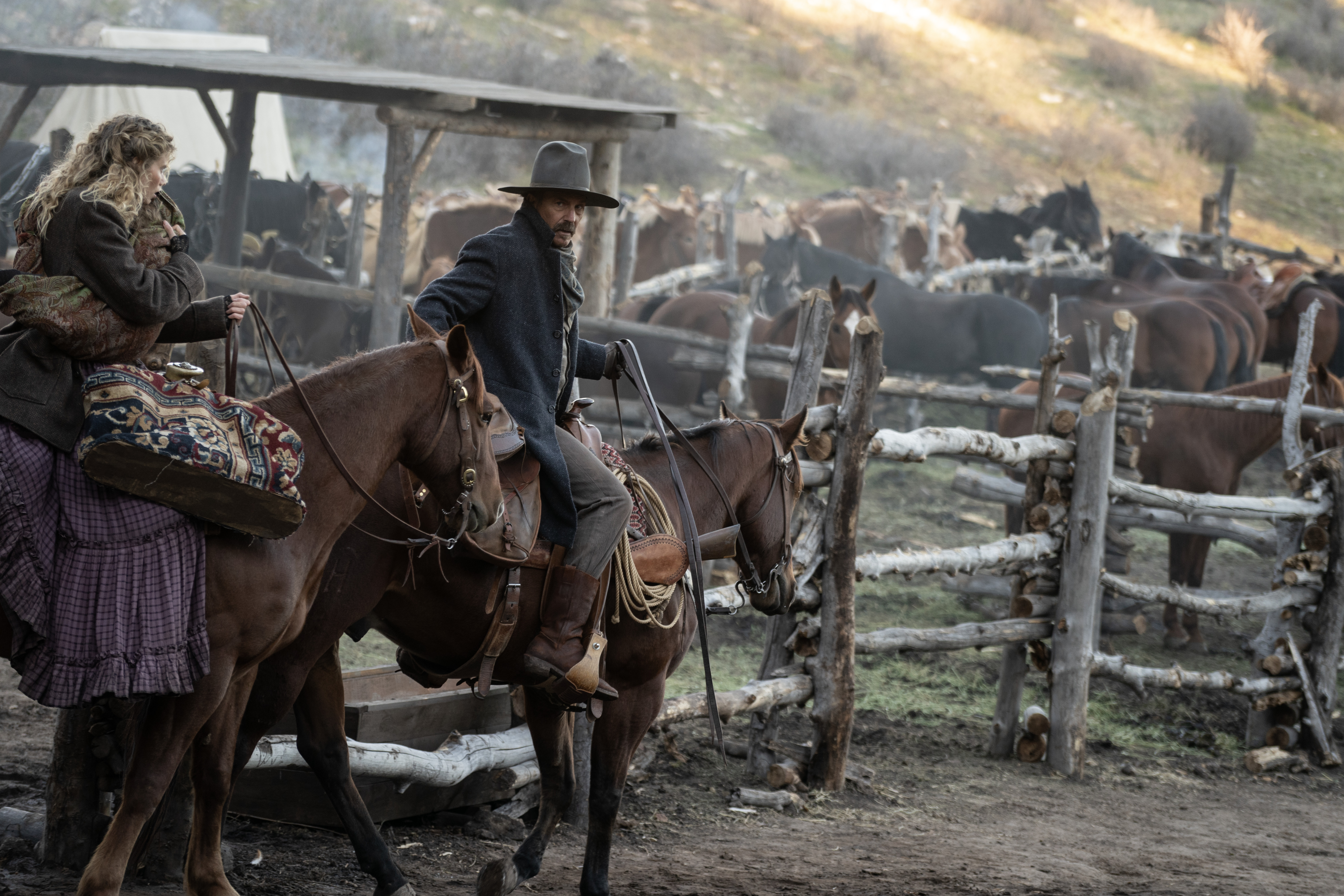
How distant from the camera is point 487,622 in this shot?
370cm

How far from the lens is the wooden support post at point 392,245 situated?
9594 millimetres

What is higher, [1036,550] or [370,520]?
[370,520]

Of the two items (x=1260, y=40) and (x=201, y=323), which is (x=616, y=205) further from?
(x=1260, y=40)

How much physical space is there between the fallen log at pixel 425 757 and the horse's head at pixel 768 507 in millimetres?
1098

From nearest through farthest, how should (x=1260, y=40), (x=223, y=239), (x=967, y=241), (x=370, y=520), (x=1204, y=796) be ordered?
(x=370, y=520)
(x=1204, y=796)
(x=223, y=239)
(x=967, y=241)
(x=1260, y=40)

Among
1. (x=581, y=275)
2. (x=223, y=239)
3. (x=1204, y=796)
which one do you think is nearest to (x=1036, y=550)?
(x=1204, y=796)

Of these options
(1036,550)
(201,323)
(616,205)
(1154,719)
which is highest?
(616,205)

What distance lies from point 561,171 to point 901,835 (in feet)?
10.7

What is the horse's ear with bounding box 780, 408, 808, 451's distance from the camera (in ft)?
15.3

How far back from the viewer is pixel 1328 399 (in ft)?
27.6

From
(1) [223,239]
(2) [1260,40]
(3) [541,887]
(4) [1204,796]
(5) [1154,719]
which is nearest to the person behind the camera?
(3) [541,887]

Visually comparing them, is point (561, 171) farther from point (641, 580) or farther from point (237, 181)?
point (237, 181)

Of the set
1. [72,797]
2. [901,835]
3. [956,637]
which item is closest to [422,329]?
[72,797]

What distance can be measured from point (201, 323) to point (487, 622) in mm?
1304
